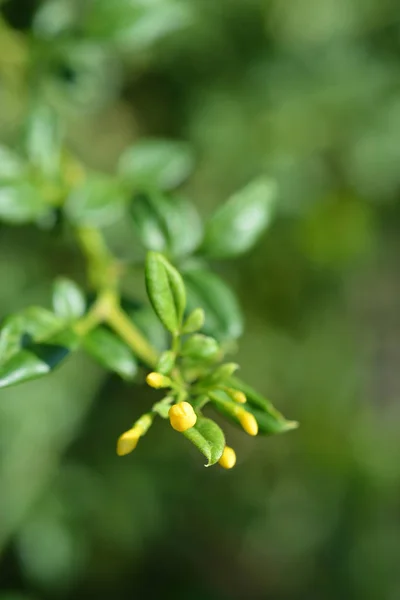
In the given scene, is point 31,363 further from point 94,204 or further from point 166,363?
point 94,204

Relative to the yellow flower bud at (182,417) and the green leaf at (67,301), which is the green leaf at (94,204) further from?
the yellow flower bud at (182,417)

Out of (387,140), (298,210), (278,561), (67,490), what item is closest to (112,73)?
(298,210)

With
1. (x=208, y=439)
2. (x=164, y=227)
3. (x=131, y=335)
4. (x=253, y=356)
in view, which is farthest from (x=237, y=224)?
(x=253, y=356)

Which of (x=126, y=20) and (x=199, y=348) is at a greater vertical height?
(x=126, y=20)

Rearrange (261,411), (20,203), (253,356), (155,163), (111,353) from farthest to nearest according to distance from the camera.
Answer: (253,356)
(155,163)
(20,203)
(111,353)
(261,411)

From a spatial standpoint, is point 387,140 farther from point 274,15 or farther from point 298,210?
point 274,15

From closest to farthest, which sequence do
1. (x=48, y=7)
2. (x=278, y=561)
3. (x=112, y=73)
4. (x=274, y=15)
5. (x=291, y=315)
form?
(x=48, y=7) < (x=112, y=73) < (x=274, y=15) < (x=291, y=315) < (x=278, y=561)

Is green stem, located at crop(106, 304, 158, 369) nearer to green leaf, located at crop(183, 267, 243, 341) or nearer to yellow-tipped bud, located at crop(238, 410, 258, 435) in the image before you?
green leaf, located at crop(183, 267, 243, 341)
